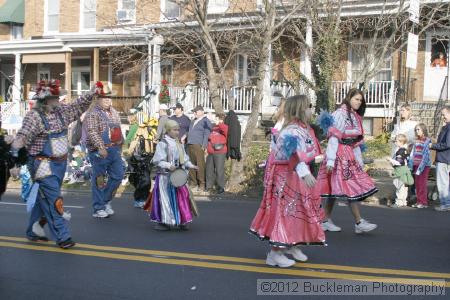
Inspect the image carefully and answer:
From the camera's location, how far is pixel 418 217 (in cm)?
1091

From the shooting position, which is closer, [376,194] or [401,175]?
[401,175]

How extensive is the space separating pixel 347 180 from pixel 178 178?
2.54m

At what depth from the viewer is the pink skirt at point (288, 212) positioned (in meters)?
6.82

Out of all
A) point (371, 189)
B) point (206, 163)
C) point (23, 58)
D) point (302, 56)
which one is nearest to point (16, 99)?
point (23, 58)

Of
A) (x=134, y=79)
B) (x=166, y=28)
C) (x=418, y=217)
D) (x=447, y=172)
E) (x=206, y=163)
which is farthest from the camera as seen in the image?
(x=134, y=79)

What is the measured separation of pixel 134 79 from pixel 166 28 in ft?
27.6

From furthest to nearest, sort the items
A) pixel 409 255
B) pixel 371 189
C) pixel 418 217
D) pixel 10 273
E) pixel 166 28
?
pixel 166 28
pixel 418 217
pixel 371 189
pixel 409 255
pixel 10 273

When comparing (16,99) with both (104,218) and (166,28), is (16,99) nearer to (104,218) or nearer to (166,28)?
(166,28)

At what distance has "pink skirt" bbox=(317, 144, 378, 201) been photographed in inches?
342

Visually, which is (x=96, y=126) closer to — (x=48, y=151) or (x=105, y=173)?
(x=105, y=173)

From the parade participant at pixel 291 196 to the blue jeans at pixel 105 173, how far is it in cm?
443

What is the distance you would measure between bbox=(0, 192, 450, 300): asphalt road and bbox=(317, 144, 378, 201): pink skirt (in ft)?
1.95

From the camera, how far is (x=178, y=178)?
9703 mm

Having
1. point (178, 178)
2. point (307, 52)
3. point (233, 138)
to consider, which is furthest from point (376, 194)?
point (307, 52)
